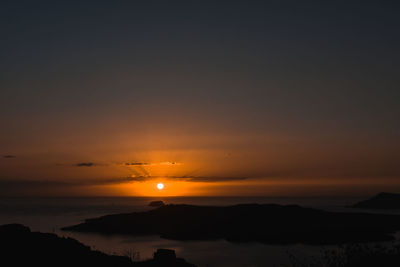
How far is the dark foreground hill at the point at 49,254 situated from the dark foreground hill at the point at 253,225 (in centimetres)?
5495

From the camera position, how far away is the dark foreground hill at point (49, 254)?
2273cm

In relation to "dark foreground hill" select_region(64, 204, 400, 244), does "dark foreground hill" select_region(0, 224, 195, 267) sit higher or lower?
higher

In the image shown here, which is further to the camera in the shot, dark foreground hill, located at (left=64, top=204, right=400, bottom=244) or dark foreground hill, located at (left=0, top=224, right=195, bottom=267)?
dark foreground hill, located at (left=64, top=204, right=400, bottom=244)

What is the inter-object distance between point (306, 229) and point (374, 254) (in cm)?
7241

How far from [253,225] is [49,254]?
231 feet

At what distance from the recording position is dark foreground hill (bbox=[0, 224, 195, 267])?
22.7m

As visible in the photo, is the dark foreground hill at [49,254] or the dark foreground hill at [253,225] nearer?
the dark foreground hill at [49,254]

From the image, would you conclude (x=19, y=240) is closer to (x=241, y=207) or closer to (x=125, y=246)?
(x=125, y=246)

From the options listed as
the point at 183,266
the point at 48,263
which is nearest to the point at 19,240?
the point at 48,263

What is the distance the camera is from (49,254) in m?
23.9

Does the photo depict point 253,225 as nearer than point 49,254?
No

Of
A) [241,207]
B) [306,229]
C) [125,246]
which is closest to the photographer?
[125,246]

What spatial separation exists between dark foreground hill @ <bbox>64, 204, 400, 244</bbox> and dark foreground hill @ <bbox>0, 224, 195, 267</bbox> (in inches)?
2163

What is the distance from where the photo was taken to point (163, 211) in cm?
10494
